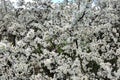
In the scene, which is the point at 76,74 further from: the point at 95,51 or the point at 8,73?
the point at 8,73

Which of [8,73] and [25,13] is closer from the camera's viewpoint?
[8,73]

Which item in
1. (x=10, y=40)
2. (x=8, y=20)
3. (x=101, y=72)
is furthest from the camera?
(x=8, y=20)

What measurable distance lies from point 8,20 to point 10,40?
968 mm

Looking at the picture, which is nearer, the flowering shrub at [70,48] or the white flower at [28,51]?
the flowering shrub at [70,48]

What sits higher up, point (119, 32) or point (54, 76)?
point (119, 32)

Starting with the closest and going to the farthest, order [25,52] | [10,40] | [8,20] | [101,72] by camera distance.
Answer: [101,72], [25,52], [10,40], [8,20]

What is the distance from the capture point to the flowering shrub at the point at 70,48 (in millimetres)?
7734

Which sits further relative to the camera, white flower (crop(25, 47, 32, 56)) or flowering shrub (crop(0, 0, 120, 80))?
white flower (crop(25, 47, 32, 56))

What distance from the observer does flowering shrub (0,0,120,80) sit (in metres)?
7.73

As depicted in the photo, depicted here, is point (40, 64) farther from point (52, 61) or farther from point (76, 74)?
point (76, 74)

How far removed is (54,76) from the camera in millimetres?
7777

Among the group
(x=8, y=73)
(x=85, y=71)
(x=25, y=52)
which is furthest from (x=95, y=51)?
(x=8, y=73)

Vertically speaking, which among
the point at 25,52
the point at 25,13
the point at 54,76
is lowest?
the point at 54,76

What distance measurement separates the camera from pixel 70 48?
26.6 ft
